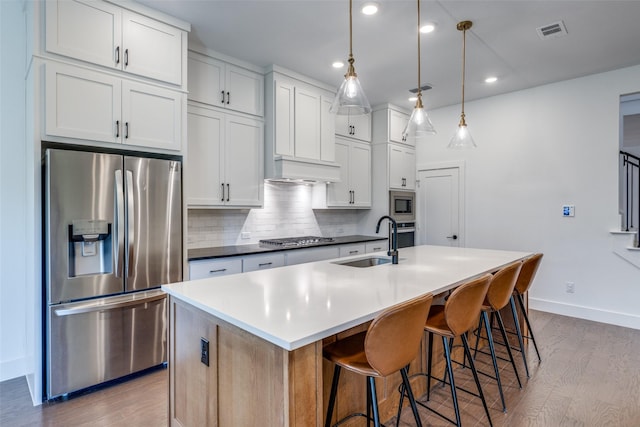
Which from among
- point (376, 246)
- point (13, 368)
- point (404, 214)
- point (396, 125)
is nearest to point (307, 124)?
point (396, 125)

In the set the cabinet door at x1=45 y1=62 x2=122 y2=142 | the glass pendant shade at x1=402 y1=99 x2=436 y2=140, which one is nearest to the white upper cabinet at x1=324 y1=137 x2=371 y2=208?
the glass pendant shade at x1=402 y1=99 x2=436 y2=140

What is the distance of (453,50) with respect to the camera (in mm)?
3426

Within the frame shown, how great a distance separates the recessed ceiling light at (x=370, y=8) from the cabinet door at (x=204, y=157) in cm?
168

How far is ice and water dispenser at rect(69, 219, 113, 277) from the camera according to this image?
2367 mm

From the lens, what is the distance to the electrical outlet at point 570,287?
4.20 metres

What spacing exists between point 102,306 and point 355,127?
3764mm

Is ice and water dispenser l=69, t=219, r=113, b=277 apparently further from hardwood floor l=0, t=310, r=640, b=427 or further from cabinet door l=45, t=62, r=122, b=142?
hardwood floor l=0, t=310, r=640, b=427

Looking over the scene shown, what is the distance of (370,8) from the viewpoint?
106 inches

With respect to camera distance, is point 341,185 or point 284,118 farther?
point 341,185

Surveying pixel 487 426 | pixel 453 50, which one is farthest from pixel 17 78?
pixel 487 426

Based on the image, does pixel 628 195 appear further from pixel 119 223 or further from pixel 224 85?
pixel 119 223

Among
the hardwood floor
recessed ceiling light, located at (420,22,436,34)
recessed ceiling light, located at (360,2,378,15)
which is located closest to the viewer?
the hardwood floor

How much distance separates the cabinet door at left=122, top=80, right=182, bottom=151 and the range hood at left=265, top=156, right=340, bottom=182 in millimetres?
1145

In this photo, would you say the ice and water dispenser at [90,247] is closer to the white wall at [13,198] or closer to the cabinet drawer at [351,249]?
the white wall at [13,198]
